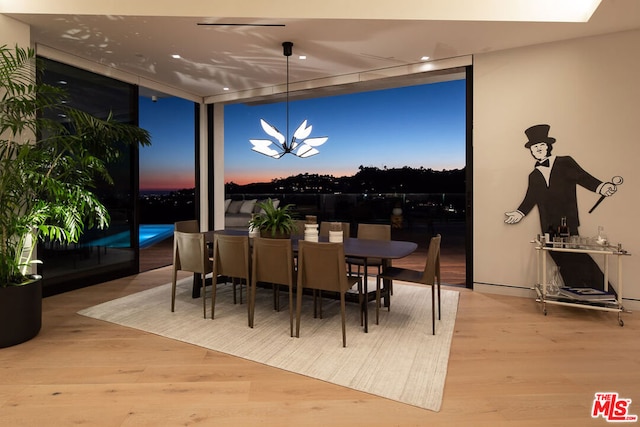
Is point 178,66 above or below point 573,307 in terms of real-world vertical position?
above

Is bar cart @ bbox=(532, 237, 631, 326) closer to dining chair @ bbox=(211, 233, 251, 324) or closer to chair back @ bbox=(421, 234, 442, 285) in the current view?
chair back @ bbox=(421, 234, 442, 285)

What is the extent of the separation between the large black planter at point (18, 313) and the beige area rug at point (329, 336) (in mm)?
621

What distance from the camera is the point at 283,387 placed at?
89.2 inches

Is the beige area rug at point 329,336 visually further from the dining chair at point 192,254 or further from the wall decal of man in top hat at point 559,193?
the wall decal of man in top hat at point 559,193

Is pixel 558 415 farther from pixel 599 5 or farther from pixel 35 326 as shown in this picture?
pixel 35 326

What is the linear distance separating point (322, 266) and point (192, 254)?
148 cm

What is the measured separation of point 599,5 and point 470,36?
3.63 feet

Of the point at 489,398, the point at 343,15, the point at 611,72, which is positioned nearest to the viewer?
the point at 489,398

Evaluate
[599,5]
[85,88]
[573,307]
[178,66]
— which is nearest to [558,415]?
[573,307]

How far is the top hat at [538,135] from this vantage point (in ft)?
13.4

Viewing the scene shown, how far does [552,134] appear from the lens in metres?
4.07

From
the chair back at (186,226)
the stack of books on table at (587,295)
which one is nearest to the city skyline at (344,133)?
the chair back at (186,226)

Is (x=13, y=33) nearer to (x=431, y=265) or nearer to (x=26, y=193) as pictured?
(x=26, y=193)

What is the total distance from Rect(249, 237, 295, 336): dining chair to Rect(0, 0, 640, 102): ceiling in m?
2.21
